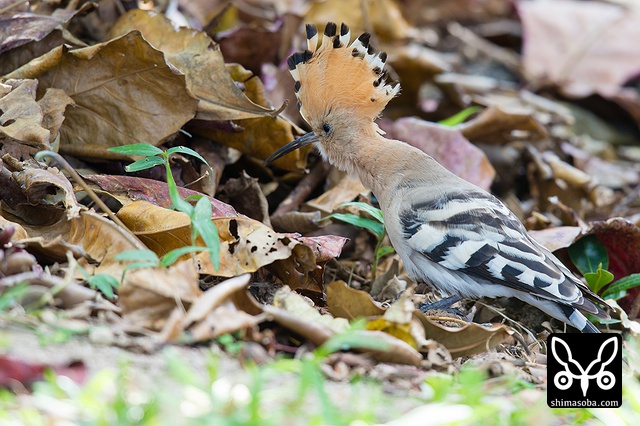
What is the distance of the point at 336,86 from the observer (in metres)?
4.14

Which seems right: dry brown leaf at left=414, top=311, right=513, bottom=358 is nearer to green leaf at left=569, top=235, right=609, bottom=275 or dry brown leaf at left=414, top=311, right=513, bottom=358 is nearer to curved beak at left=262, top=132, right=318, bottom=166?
green leaf at left=569, top=235, right=609, bottom=275

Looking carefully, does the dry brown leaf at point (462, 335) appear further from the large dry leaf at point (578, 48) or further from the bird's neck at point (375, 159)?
the large dry leaf at point (578, 48)

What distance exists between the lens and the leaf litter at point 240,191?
2.63 m

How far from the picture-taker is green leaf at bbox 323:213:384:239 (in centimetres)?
372

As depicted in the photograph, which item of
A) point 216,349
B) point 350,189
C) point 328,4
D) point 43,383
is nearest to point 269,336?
point 216,349

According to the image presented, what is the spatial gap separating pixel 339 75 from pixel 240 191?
774 millimetres

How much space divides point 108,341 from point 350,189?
223 centimetres

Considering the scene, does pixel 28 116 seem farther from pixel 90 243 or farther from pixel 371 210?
pixel 371 210

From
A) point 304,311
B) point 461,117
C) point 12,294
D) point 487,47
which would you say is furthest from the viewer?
point 487,47

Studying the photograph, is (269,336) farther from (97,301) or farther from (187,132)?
(187,132)

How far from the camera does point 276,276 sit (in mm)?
3432

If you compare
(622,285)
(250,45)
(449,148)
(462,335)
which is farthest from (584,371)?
(250,45)

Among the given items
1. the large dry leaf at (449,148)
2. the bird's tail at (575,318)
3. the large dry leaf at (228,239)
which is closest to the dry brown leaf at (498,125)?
the large dry leaf at (449,148)

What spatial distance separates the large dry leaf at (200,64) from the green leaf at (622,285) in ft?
6.10
